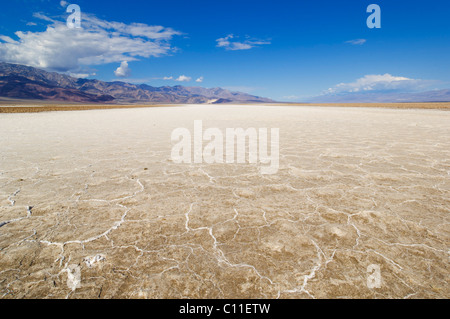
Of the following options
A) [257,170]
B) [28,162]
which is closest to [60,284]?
[257,170]

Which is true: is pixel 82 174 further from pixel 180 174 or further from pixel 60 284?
pixel 60 284

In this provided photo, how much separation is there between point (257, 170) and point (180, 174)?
1.29 m

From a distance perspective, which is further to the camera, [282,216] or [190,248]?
[282,216]

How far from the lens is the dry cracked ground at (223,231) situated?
1.40 m

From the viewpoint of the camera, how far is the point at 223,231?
1.97 meters

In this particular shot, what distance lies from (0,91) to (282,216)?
701ft

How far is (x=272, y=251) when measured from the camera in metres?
1.72

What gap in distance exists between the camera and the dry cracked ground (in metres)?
1.40

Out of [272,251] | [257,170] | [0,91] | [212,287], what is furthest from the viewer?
[0,91]

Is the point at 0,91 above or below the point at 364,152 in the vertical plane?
above
